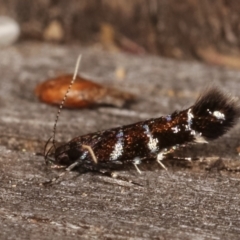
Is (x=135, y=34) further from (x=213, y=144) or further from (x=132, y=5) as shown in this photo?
(x=213, y=144)

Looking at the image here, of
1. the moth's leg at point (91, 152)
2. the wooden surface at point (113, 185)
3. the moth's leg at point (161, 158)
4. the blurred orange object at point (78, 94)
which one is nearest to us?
the wooden surface at point (113, 185)

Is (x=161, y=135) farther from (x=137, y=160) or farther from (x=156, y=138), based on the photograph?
(x=137, y=160)

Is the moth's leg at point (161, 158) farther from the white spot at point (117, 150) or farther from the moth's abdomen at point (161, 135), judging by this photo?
the white spot at point (117, 150)

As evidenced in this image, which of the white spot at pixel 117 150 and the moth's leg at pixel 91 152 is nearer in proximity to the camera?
the moth's leg at pixel 91 152

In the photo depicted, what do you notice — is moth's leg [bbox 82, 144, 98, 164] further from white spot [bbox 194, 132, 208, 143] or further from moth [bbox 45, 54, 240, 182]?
white spot [bbox 194, 132, 208, 143]

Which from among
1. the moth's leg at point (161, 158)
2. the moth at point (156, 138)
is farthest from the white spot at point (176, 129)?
the moth's leg at point (161, 158)

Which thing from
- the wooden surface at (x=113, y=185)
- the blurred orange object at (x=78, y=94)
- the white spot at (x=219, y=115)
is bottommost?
the wooden surface at (x=113, y=185)

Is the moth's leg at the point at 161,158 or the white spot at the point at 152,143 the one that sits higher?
the white spot at the point at 152,143

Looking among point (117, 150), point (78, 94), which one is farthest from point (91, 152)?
point (78, 94)
